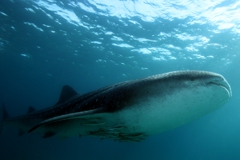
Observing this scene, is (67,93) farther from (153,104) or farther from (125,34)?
(125,34)

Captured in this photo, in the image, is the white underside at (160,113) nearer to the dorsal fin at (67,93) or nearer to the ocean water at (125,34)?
the dorsal fin at (67,93)

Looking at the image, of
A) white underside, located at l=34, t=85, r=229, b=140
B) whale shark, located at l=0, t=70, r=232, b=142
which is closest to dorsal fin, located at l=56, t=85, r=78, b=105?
whale shark, located at l=0, t=70, r=232, b=142

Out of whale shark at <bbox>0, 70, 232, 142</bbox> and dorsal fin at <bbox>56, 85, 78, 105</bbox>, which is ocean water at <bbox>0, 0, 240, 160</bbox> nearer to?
dorsal fin at <bbox>56, 85, 78, 105</bbox>

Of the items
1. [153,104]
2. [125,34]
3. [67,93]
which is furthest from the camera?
[125,34]

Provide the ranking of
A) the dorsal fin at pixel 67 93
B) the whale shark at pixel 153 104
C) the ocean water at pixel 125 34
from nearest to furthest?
1. the whale shark at pixel 153 104
2. the dorsal fin at pixel 67 93
3. the ocean water at pixel 125 34

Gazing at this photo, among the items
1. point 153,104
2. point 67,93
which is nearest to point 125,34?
point 67,93

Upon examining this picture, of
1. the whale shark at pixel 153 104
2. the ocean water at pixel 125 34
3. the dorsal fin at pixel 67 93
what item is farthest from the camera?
the ocean water at pixel 125 34

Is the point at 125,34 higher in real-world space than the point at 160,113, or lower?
higher

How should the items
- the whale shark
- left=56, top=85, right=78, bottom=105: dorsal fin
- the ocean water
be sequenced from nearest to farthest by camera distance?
the whale shark, left=56, top=85, right=78, bottom=105: dorsal fin, the ocean water

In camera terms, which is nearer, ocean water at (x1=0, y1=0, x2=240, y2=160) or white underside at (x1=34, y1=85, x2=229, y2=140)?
white underside at (x1=34, y1=85, x2=229, y2=140)

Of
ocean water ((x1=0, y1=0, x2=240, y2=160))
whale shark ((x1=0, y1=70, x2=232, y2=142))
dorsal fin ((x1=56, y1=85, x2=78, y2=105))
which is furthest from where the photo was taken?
ocean water ((x1=0, y1=0, x2=240, y2=160))

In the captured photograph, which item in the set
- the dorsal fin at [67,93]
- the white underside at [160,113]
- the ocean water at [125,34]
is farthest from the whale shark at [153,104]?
the ocean water at [125,34]

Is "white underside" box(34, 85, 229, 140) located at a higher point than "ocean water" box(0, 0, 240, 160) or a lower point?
lower

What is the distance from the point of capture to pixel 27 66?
125ft
